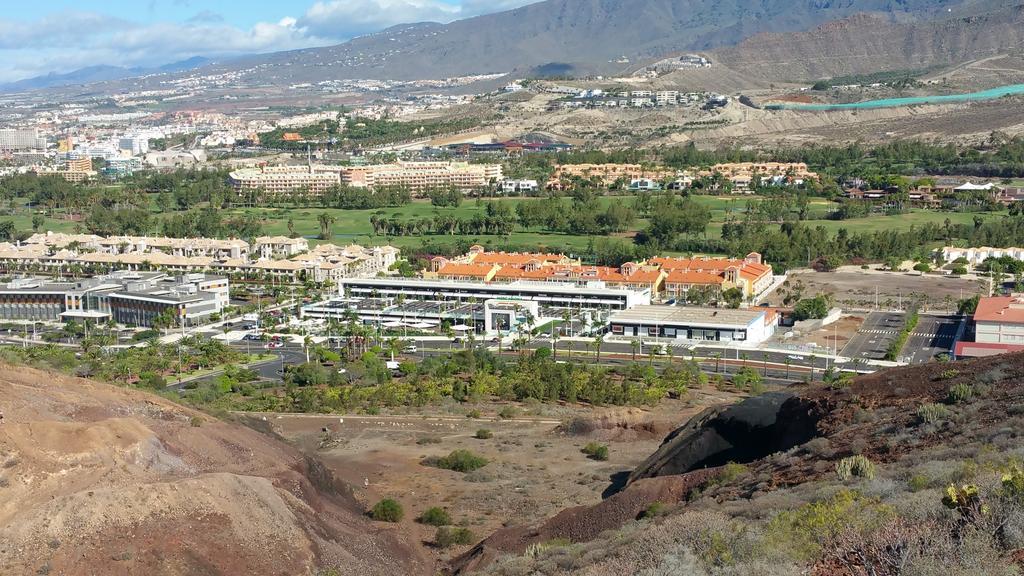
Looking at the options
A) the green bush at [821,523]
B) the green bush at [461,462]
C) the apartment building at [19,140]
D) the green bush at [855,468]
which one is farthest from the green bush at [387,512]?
the apartment building at [19,140]

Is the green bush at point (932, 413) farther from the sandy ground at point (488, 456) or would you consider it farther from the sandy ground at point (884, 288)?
the sandy ground at point (884, 288)

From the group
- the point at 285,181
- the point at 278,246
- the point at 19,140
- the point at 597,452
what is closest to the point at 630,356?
the point at 597,452

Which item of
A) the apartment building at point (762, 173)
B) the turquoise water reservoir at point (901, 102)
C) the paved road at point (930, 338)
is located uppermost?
the turquoise water reservoir at point (901, 102)

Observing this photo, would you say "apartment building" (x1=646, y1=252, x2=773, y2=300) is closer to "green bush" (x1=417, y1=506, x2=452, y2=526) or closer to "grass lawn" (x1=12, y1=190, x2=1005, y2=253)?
"grass lawn" (x1=12, y1=190, x2=1005, y2=253)

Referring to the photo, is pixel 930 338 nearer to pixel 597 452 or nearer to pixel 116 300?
pixel 597 452

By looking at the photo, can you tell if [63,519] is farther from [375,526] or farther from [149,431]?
[375,526]

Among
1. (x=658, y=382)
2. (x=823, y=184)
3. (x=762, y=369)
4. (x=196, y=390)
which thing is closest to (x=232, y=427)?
(x=196, y=390)
